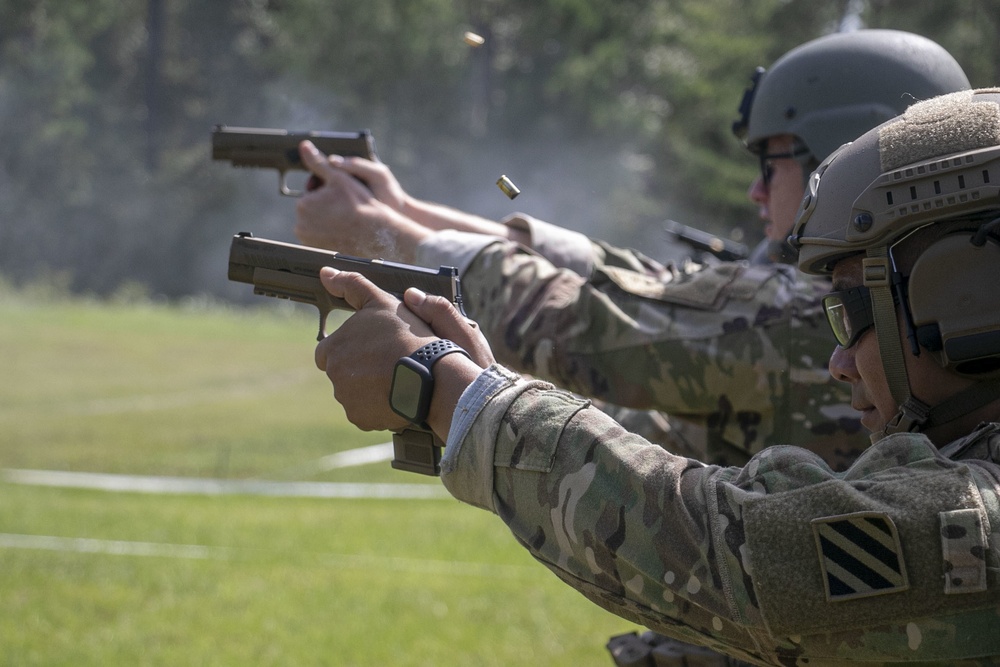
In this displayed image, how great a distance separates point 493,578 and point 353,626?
1420 mm

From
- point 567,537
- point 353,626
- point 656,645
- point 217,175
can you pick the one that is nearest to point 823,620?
→ point 567,537

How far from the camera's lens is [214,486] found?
1170 centimetres

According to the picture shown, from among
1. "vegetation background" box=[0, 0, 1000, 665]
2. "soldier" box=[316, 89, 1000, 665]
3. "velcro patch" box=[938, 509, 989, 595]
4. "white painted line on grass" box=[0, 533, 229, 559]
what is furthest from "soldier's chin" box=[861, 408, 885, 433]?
"white painted line on grass" box=[0, 533, 229, 559]

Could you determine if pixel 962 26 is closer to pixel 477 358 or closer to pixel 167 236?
pixel 167 236

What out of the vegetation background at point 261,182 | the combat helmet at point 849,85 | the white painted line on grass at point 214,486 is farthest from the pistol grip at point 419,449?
the white painted line on grass at point 214,486

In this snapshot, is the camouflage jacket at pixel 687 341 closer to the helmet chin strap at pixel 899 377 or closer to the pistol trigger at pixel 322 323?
the pistol trigger at pixel 322 323

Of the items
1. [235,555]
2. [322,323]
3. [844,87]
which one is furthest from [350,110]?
[322,323]

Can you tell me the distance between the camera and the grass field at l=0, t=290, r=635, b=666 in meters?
6.58

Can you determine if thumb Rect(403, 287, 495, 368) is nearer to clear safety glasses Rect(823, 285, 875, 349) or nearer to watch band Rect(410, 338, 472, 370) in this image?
watch band Rect(410, 338, 472, 370)

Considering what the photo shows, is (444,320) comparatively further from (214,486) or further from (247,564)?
(214,486)

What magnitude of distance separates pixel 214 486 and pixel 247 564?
12.0ft

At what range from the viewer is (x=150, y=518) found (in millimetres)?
9484

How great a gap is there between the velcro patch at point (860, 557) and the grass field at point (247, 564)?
4.94 metres

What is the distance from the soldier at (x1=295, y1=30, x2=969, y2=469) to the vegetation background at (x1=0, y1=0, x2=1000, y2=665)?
517 centimetres
